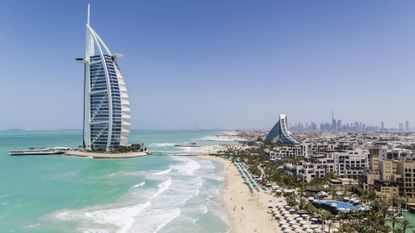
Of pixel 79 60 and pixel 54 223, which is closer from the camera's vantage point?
pixel 54 223

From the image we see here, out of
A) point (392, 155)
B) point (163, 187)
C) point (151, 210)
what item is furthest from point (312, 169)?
point (151, 210)

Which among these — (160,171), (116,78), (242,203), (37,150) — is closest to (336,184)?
(242,203)

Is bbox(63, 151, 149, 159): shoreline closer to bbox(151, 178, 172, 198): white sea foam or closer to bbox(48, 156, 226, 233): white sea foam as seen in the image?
bbox(48, 156, 226, 233): white sea foam

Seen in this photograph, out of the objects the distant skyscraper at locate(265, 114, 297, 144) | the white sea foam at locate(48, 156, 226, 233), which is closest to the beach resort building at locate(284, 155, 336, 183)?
the white sea foam at locate(48, 156, 226, 233)

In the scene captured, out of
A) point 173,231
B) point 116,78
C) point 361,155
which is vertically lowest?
point 173,231

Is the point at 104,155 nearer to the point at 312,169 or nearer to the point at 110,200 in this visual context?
the point at 110,200

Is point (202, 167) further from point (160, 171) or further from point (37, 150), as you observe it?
point (37, 150)

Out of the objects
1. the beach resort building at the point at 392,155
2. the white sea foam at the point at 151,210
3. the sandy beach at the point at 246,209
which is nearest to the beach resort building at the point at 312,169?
the sandy beach at the point at 246,209

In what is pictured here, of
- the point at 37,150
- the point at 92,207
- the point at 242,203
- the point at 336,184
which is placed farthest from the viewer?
the point at 37,150
